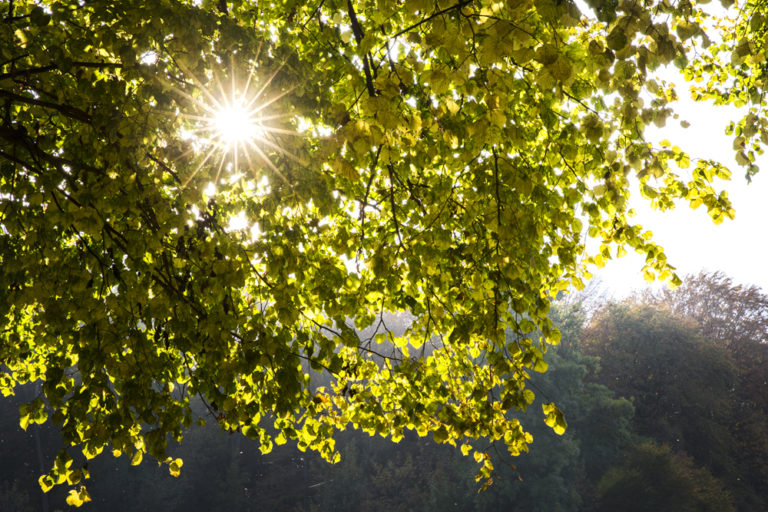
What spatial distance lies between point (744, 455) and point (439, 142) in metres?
27.2

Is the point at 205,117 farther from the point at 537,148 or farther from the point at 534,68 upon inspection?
the point at 537,148

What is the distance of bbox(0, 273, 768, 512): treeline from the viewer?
19.5 metres

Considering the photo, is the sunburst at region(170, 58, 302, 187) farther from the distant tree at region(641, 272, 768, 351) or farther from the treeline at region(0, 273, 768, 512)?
the distant tree at region(641, 272, 768, 351)

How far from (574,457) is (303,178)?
21.9 metres

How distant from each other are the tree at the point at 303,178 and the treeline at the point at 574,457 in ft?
57.0

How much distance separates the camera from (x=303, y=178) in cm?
299

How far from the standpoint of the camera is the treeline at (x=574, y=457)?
19.5m

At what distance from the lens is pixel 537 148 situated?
3639 mm

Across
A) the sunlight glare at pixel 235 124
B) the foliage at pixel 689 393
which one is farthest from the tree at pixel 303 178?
the foliage at pixel 689 393

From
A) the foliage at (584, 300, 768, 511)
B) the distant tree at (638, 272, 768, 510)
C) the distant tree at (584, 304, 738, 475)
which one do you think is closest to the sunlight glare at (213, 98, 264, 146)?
the foliage at (584, 300, 768, 511)

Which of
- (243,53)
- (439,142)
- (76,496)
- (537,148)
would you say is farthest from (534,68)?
(76,496)

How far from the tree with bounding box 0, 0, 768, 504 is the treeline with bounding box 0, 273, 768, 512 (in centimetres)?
1736

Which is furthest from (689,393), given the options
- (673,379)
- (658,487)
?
(658,487)

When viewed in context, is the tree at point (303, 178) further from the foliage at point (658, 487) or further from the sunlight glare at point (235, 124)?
the foliage at point (658, 487)
